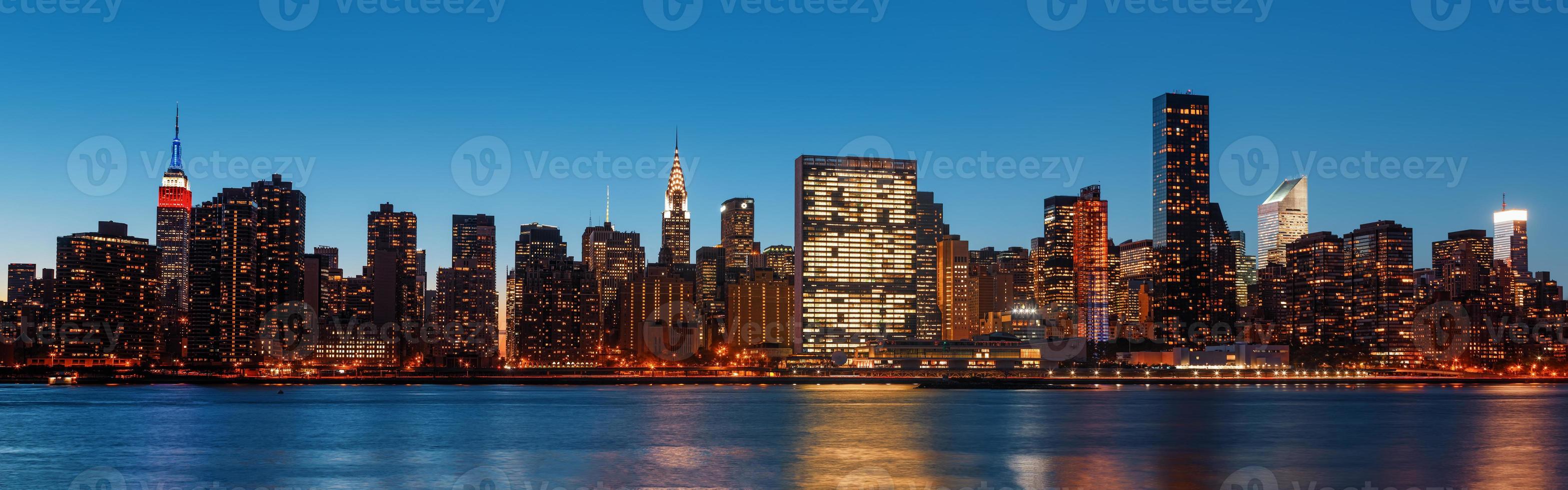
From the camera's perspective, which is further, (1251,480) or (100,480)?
(100,480)

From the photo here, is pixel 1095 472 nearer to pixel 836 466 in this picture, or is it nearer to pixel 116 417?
pixel 836 466

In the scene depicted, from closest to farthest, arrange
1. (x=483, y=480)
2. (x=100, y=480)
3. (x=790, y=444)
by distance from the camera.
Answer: (x=483, y=480)
(x=100, y=480)
(x=790, y=444)

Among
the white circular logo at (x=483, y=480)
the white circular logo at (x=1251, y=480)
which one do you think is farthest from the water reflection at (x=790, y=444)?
the white circular logo at (x=1251, y=480)

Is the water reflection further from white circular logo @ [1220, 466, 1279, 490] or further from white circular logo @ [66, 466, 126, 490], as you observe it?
white circular logo @ [66, 466, 126, 490]

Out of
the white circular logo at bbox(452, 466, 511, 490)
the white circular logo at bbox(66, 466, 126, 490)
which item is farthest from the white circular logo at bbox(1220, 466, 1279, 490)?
the white circular logo at bbox(66, 466, 126, 490)

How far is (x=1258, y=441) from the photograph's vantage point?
84.4m

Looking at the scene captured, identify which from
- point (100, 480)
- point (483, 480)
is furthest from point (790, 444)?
point (100, 480)

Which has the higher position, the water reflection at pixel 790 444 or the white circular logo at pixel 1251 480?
the white circular logo at pixel 1251 480

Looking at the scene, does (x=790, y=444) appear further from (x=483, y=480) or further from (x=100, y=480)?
(x=100, y=480)

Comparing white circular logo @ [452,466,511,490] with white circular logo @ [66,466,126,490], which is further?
white circular logo @ [66,466,126,490]

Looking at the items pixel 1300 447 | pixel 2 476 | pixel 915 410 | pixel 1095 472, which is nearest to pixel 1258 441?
pixel 1300 447

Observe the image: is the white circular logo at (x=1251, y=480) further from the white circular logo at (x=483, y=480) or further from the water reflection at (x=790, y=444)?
the white circular logo at (x=483, y=480)

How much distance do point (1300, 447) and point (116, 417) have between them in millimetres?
97658

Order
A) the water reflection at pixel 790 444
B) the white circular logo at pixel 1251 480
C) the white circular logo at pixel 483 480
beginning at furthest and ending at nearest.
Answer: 1. the water reflection at pixel 790 444
2. the white circular logo at pixel 483 480
3. the white circular logo at pixel 1251 480
